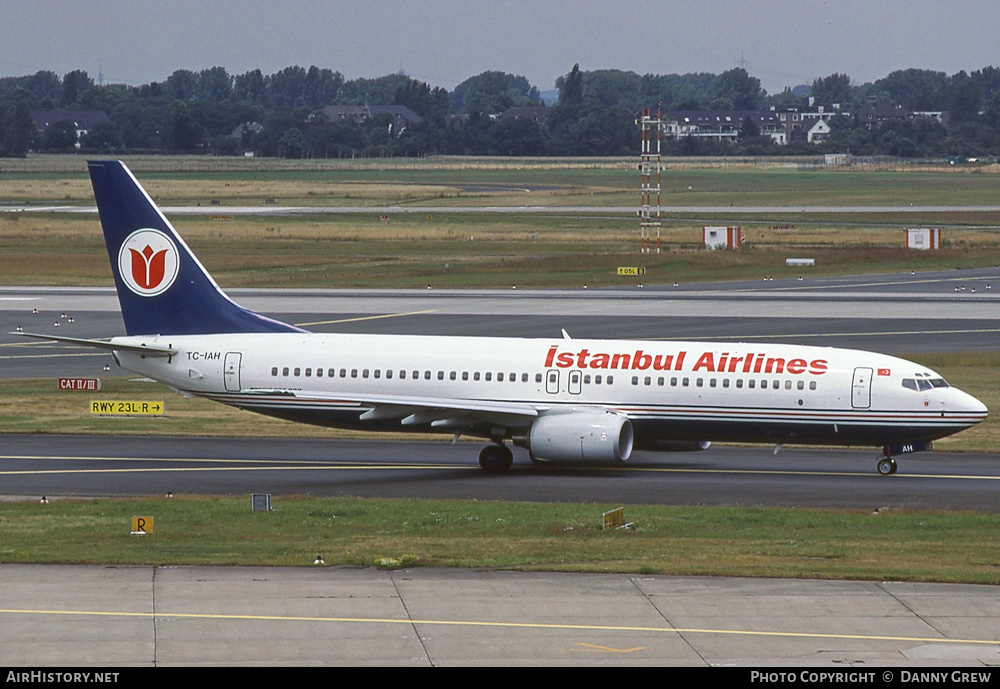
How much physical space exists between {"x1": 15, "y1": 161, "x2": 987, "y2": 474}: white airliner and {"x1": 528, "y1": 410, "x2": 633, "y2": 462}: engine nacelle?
41 mm

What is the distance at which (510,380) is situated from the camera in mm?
40875

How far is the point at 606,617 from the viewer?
22.1 metres

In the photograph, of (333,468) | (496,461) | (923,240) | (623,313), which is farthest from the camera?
(923,240)

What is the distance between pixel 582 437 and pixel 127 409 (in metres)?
19.6

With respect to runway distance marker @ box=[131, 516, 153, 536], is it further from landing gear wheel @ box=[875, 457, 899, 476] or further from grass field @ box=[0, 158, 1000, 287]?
grass field @ box=[0, 158, 1000, 287]

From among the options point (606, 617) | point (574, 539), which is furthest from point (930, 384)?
point (606, 617)

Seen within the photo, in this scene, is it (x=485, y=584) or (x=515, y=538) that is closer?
(x=485, y=584)

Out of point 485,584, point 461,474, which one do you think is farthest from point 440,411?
point 485,584

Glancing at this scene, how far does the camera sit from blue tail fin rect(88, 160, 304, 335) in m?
43.8

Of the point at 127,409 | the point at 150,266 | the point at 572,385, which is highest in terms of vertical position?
the point at 150,266

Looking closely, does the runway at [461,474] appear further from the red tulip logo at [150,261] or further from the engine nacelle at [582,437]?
the red tulip logo at [150,261]

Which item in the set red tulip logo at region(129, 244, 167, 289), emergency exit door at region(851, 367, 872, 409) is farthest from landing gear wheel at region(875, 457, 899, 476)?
red tulip logo at region(129, 244, 167, 289)

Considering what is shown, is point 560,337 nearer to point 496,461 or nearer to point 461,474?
point 496,461
